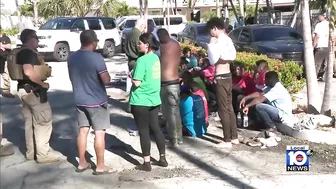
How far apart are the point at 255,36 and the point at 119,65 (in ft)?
18.8

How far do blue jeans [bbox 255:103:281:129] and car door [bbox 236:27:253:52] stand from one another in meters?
6.77

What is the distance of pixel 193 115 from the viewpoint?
7566mm

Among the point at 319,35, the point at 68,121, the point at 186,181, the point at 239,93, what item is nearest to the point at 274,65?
the point at 239,93

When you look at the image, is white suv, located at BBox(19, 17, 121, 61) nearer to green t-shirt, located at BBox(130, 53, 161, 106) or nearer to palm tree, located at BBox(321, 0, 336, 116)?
palm tree, located at BBox(321, 0, 336, 116)

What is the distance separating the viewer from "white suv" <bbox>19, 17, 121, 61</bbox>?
19781 mm

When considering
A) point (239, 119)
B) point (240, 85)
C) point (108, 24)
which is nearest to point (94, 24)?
point (108, 24)

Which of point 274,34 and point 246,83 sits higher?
point 274,34

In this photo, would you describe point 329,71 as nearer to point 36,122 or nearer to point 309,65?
point 309,65

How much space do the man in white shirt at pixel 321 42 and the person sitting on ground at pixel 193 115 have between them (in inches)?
Answer: 226

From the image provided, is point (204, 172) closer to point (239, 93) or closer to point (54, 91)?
point (239, 93)

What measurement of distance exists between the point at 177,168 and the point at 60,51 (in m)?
15.0

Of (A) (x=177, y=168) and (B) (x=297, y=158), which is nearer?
(B) (x=297, y=158)

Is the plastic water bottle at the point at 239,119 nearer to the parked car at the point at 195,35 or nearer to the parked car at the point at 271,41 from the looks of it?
the parked car at the point at 271,41

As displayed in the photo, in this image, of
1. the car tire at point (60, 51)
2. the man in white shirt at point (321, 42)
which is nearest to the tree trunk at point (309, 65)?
the man in white shirt at point (321, 42)
